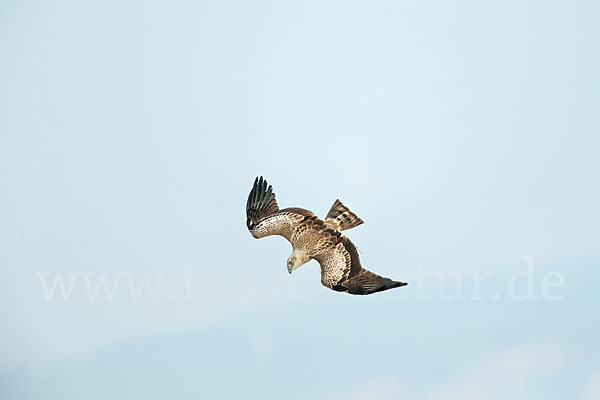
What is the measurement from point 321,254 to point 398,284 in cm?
454

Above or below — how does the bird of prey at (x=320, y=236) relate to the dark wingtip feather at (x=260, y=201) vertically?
below

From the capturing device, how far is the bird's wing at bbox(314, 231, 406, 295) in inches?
1726

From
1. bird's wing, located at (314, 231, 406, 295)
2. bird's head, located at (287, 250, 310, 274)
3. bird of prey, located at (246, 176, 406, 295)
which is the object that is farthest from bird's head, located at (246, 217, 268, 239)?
bird's wing, located at (314, 231, 406, 295)

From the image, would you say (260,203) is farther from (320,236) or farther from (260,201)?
(320,236)

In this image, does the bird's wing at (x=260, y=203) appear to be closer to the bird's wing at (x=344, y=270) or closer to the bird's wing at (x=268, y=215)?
the bird's wing at (x=268, y=215)

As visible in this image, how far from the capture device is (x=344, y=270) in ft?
146

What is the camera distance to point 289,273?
1794 inches

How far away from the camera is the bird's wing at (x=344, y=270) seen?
43.8 m

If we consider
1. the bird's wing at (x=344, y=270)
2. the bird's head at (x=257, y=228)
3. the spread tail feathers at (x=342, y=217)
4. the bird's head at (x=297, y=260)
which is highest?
the bird's head at (x=257, y=228)

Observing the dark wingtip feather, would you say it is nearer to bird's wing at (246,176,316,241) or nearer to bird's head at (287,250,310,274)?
bird's wing at (246,176,316,241)

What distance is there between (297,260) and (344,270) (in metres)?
2.00

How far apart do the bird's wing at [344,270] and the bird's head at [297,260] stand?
42cm

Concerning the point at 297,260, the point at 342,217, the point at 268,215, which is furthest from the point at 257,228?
the point at 342,217

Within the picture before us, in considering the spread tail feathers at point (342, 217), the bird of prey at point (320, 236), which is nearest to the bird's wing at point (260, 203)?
the bird of prey at point (320, 236)
